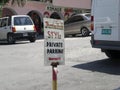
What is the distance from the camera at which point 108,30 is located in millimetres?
11438

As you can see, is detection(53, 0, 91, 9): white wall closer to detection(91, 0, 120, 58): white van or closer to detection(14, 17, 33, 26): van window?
detection(14, 17, 33, 26): van window

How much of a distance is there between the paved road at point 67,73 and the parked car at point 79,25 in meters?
10.9

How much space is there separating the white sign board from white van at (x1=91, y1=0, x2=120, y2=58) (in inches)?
187

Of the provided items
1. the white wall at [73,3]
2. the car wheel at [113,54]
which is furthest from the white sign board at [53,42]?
the white wall at [73,3]

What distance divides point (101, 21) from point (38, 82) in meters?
3.13

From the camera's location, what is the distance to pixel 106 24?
451 inches

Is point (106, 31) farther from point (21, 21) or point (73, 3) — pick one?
point (73, 3)

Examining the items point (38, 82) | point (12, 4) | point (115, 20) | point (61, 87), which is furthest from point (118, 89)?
point (12, 4)

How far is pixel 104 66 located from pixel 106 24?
1.24m

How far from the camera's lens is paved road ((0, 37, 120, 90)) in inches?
362

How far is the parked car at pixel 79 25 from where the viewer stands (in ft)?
83.6

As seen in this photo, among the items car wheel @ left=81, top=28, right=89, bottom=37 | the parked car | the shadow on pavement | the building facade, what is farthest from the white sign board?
the building facade

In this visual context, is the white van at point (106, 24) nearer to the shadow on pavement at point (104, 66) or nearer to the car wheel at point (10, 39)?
the shadow on pavement at point (104, 66)

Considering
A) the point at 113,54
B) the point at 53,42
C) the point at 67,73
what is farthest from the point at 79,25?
the point at 53,42
